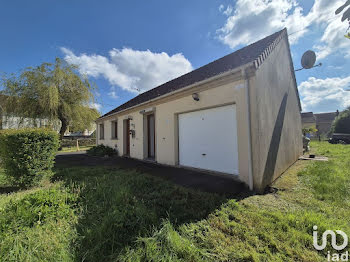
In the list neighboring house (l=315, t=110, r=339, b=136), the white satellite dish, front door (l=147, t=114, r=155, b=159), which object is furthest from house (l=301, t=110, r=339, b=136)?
front door (l=147, t=114, r=155, b=159)

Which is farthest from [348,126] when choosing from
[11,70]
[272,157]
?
[11,70]

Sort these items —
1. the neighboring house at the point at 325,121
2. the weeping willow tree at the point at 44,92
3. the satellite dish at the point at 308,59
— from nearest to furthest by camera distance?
the satellite dish at the point at 308,59 → the weeping willow tree at the point at 44,92 → the neighboring house at the point at 325,121

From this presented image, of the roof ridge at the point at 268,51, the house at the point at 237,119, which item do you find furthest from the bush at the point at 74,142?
the roof ridge at the point at 268,51

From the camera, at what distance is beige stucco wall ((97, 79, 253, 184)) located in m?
3.89

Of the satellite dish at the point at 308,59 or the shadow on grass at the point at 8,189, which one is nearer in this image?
the shadow on grass at the point at 8,189

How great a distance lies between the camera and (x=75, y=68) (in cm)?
1382

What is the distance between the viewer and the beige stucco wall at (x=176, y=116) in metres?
3.89

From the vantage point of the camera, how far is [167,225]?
212 centimetres

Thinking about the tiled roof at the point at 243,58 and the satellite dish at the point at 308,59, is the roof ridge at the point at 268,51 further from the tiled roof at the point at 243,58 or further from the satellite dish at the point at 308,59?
the satellite dish at the point at 308,59

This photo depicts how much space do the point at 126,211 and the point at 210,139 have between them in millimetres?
3290

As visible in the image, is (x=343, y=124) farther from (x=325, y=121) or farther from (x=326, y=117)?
(x=326, y=117)

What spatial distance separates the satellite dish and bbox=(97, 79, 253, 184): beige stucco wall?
5.74 meters

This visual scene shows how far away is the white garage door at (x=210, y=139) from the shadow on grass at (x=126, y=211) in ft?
5.04

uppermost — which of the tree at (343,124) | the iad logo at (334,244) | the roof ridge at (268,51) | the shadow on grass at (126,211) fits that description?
the roof ridge at (268,51)
